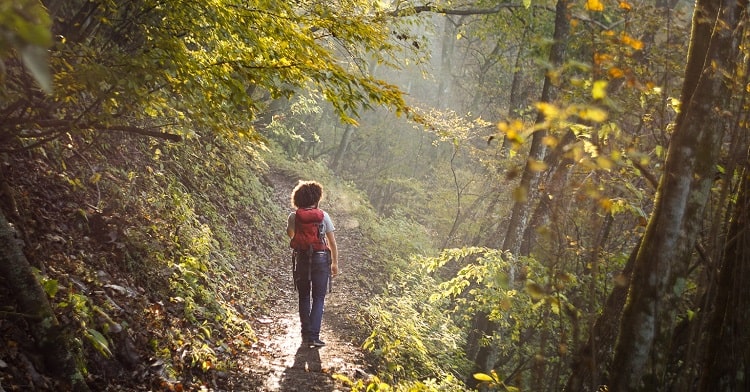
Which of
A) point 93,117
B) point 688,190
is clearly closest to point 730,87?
point 688,190

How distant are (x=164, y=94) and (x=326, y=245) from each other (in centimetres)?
277

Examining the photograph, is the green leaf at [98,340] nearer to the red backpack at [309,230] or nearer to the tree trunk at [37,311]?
the tree trunk at [37,311]

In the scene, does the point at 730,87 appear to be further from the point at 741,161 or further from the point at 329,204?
the point at 329,204

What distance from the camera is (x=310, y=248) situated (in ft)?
21.5

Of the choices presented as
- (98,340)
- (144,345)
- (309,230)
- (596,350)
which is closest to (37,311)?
(98,340)

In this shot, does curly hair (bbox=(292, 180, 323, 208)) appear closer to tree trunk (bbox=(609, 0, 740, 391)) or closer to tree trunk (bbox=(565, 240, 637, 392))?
tree trunk (bbox=(565, 240, 637, 392))

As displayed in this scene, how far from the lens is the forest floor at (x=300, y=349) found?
18.7 feet

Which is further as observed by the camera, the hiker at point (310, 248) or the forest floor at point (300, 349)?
the hiker at point (310, 248)

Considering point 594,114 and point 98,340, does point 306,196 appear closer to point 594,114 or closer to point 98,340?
point 98,340

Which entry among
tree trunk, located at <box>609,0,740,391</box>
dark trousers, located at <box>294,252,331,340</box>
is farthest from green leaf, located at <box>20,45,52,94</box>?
dark trousers, located at <box>294,252,331,340</box>

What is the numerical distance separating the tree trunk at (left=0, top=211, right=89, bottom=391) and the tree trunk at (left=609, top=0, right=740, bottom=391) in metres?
3.65

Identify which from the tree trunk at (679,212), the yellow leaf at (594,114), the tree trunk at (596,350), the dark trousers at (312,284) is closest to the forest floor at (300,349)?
the dark trousers at (312,284)

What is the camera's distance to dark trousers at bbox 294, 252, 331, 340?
661 cm

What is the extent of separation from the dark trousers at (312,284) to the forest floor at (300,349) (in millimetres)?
302
